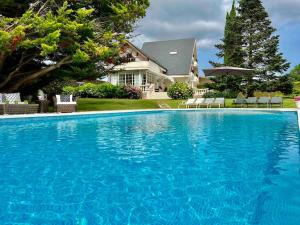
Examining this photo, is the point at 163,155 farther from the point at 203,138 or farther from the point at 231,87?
the point at 231,87

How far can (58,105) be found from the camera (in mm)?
18672

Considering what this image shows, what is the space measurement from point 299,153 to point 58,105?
1505 cm

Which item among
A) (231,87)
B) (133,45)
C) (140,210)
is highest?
(133,45)

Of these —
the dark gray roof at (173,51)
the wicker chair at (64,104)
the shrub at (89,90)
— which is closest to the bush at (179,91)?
the shrub at (89,90)

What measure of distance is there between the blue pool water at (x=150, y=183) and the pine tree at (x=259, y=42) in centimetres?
3092

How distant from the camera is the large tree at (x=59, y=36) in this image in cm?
1677

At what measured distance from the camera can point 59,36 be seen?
1856 centimetres

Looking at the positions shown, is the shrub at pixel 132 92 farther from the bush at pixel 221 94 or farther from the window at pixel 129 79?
the bush at pixel 221 94

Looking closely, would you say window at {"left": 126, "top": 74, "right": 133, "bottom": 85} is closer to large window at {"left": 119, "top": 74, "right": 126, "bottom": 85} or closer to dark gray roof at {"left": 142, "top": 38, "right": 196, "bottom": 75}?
large window at {"left": 119, "top": 74, "right": 126, "bottom": 85}

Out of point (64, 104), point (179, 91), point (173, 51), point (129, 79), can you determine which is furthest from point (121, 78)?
point (64, 104)

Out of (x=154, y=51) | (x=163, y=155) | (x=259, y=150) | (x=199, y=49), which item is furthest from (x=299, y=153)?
(x=199, y=49)

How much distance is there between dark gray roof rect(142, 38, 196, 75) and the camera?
45531mm

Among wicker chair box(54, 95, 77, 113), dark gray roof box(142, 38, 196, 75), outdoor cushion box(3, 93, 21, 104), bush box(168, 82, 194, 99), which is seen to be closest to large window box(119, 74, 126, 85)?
bush box(168, 82, 194, 99)

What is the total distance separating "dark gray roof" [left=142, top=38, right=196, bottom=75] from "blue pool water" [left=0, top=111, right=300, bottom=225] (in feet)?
125
